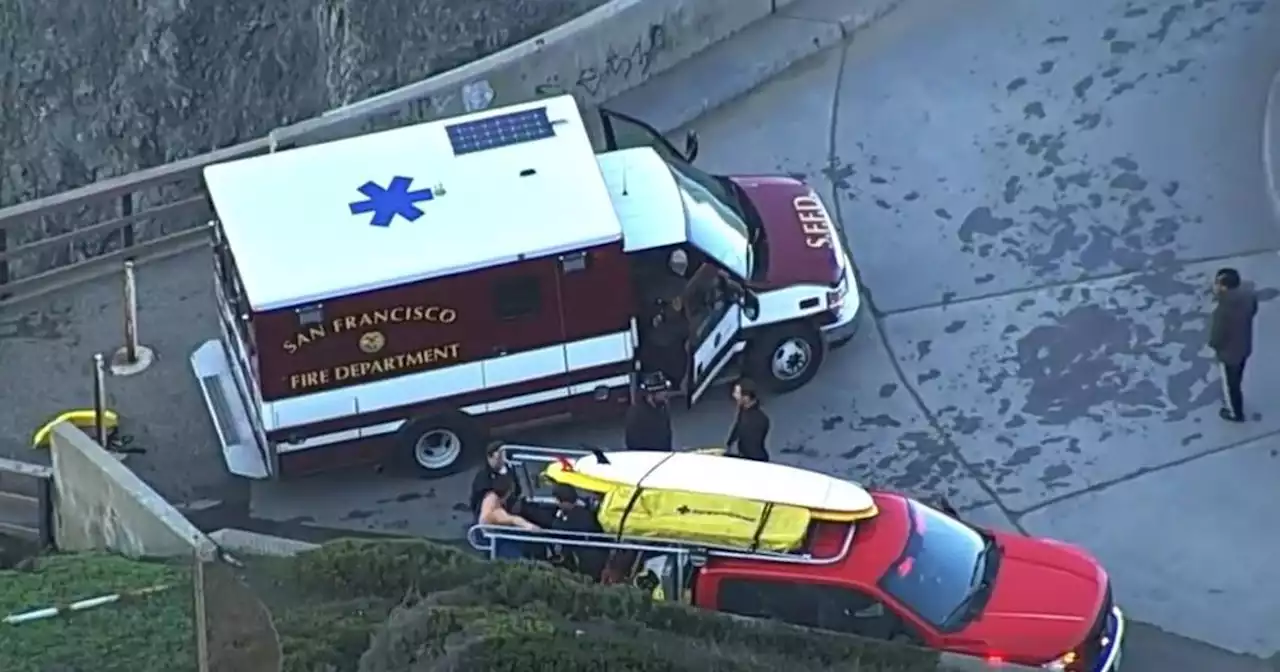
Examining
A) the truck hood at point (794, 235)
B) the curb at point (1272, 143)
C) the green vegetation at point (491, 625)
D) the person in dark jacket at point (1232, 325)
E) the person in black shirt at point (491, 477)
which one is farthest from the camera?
the curb at point (1272, 143)

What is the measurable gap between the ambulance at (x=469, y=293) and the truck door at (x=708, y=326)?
2 cm

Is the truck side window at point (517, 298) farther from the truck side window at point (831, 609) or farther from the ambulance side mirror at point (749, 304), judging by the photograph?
the truck side window at point (831, 609)

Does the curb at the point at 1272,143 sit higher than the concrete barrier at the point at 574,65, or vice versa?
the concrete barrier at the point at 574,65

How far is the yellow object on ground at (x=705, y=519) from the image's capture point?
11.5 m

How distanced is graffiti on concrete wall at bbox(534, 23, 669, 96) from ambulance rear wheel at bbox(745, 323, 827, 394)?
464 cm

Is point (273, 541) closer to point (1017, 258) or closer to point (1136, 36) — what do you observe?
point (1017, 258)

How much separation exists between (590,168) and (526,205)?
606 mm

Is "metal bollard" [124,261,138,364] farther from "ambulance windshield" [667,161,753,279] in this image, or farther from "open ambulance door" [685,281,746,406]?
"open ambulance door" [685,281,746,406]

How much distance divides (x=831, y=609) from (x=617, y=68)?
9458 millimetres

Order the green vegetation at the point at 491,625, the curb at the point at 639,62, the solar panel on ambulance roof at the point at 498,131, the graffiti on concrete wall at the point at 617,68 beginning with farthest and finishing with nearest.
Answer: the graffiti on concrete wall at the point at 617,68 → the curb at the point at 639,62 → the solar panel on ambulance roof at the point at 498,131 → the green vegetation at the point at 491,625

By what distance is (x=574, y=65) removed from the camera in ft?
63.7

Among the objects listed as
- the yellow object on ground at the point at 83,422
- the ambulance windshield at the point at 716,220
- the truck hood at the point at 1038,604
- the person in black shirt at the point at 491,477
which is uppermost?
the ambulance windshield at the point at 716,220

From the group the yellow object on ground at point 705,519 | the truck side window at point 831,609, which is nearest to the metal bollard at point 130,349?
the yellow object on ground at point 705,519

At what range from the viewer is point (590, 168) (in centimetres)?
1485
